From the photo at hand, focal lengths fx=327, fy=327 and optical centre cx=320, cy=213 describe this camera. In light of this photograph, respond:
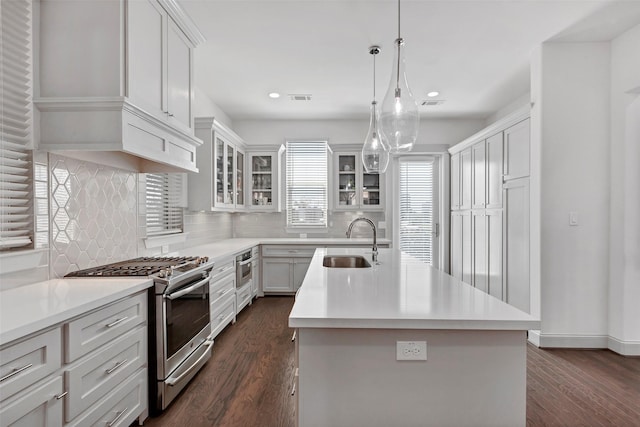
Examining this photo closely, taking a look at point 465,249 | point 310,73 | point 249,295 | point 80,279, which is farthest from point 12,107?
point 465,249

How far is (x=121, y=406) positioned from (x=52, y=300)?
687mm

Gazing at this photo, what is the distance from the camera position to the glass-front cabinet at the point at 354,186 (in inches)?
202

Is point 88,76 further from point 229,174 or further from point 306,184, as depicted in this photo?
point 306,184

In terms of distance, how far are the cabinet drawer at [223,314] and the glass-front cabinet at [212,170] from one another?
3.44 ft

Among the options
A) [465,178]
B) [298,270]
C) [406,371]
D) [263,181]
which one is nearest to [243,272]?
[298,270]

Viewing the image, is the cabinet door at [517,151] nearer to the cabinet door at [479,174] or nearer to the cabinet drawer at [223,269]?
the cabinet door at [479,174]

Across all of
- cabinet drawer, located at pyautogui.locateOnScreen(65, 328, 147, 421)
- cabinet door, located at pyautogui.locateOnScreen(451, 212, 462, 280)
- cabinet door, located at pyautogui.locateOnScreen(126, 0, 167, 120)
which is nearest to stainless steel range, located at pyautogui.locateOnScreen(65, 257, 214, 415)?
cabinet drawer, located at pyautogui.locateOnScreen(65, 328, 147, 421)

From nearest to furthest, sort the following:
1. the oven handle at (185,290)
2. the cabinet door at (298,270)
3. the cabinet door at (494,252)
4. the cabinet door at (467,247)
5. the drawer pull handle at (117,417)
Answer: the drawer pull handle at (117,417) < the oven handle at (185,290) < the cabinet door at (494,252) < the cabinet door at (467,247) < the cabinet door at (298,270)

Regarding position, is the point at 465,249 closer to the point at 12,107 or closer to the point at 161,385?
the point at 161,385

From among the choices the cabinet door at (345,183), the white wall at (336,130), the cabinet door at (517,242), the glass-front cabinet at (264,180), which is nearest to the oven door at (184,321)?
the glass-front cabinet at (264,180)

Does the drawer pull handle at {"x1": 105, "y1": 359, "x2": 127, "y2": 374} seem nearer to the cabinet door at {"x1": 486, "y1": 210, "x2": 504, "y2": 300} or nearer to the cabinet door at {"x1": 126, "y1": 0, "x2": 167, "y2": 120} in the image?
the cabinet door at {"x1": 126, "y1": 0, "x2": 167, "y2": 120}

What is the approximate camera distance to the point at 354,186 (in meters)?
5.16

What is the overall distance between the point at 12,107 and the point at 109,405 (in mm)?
1575

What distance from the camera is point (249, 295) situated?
14.0 feet
